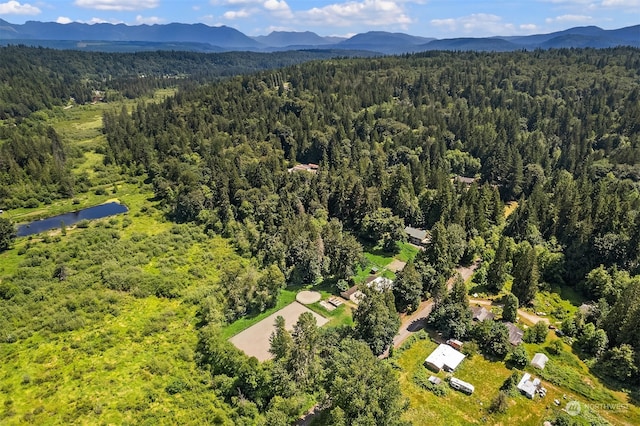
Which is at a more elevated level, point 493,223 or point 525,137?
point 525,137

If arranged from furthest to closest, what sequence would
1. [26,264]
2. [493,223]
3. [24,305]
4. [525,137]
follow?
[525,137], [493,223], [26,264], [24,305]

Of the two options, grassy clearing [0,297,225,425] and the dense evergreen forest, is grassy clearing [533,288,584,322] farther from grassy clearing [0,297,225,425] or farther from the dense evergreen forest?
grassy clearing [0,297,225,425]

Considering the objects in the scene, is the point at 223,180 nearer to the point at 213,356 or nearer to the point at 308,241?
the point at 308,241

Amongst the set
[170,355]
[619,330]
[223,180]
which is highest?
[223,180]

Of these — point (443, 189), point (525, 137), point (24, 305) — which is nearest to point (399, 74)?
point (525, 137)

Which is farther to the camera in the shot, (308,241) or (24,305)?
(308,241)

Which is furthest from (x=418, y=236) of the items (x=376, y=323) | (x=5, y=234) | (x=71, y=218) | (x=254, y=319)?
(x=5, y=234)

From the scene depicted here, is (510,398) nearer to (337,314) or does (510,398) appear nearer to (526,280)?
(526,280)

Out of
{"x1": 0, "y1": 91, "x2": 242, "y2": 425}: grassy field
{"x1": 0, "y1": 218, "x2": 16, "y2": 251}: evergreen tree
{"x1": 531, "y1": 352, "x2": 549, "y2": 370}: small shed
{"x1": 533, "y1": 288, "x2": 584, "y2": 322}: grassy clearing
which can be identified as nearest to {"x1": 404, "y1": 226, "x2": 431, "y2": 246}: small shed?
{"x1": 533, "y1": 288, "x2": 584, "y2": 322}: grassy clearing
